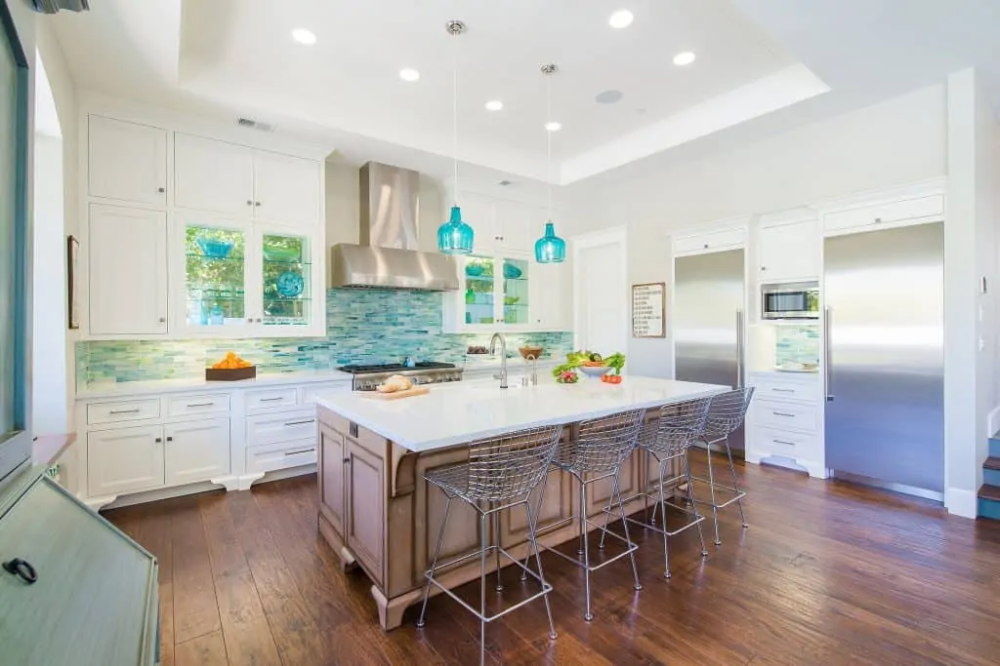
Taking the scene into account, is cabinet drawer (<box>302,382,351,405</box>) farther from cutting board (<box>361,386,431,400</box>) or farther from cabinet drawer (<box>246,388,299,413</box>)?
cutting board (<box>361,386,431,400</box>)

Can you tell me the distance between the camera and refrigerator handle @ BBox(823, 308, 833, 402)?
12.7 ft

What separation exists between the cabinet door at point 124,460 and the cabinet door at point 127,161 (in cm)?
167

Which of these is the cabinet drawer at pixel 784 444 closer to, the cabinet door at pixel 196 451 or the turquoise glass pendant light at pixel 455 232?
the turquoise glass pendant light at pixel 455 232

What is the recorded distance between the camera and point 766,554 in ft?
8.89

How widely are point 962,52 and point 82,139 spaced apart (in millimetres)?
5721

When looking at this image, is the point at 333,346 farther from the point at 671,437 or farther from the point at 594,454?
the point at 671,437

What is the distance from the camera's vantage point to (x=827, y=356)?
3.90 m

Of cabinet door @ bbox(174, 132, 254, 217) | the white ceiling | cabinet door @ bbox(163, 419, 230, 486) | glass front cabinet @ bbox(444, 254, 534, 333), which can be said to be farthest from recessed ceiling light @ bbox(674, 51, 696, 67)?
cabinet door @ bbox(163, 419, 230, 486)

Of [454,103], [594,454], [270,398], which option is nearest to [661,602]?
[594,454]

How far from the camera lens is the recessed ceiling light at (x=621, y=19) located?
284cm

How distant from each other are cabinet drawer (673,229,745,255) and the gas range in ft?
8.49

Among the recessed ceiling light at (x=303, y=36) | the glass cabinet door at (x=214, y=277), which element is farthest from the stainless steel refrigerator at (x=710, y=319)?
the glass cabinet door at (x=214, y=277)

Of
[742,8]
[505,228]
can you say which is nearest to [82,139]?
[505,228]

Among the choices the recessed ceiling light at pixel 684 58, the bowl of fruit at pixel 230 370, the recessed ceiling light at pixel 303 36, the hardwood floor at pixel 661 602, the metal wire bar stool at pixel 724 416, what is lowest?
the hardwood floor at pixel 661 602
